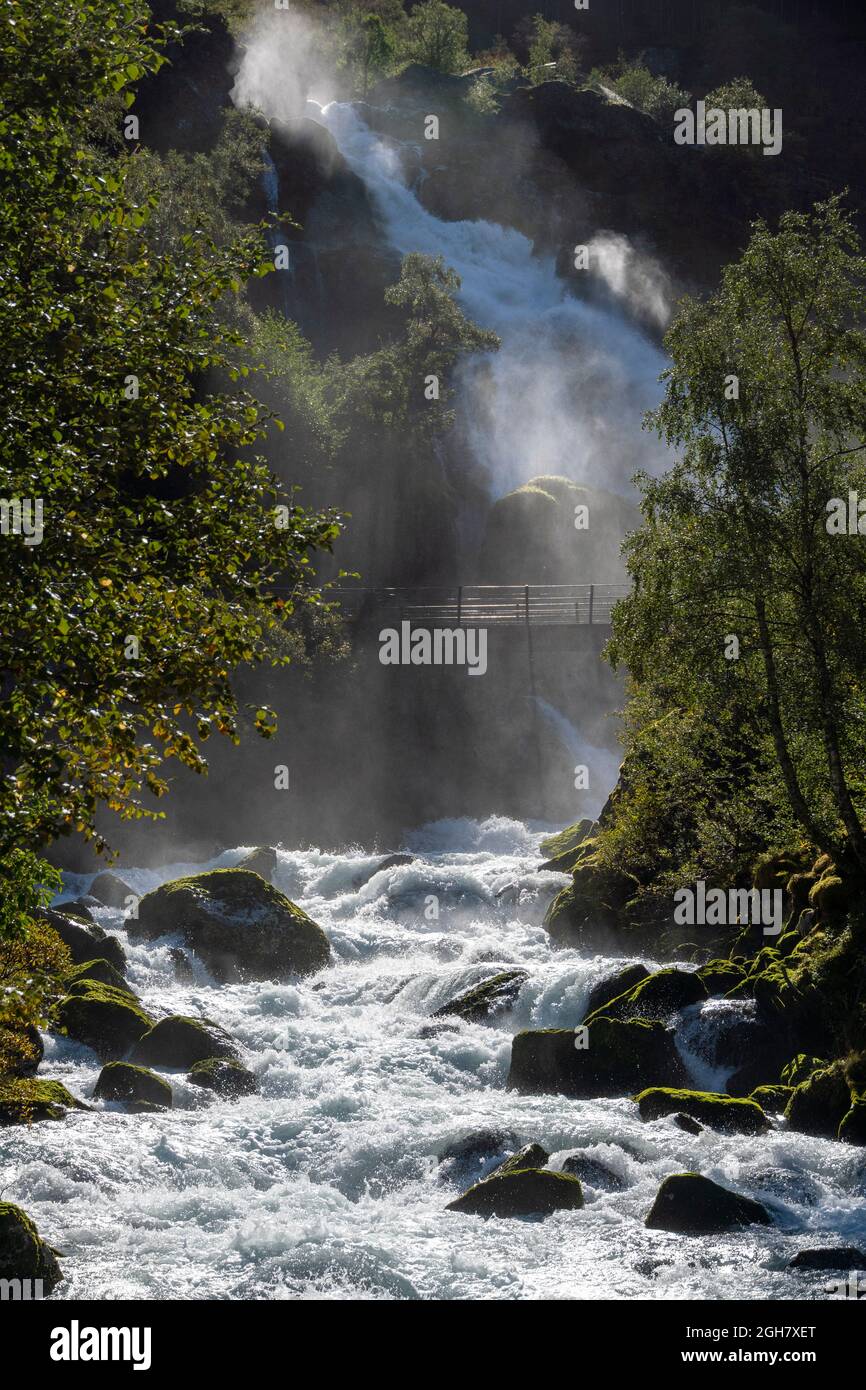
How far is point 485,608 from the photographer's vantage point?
5562 cm

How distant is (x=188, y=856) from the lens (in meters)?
44.3

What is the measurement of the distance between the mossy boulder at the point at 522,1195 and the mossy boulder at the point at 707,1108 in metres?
2.92

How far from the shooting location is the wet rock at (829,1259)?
48.9 feet

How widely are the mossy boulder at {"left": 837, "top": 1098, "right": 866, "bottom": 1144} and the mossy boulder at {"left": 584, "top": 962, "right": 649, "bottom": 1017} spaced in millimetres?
5973

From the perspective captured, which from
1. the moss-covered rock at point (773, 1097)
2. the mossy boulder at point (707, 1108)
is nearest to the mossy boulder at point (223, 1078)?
the mossy boulder at point (707, 1108)

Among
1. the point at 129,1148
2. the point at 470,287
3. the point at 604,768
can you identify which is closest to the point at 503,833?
the point at 604,768

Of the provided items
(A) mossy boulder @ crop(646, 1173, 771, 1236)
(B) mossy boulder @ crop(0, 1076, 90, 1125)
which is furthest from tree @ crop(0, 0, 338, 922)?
(A) mossy boulder @ crop(646, 1173, 771, 1236)

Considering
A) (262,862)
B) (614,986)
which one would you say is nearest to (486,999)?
(614,986)

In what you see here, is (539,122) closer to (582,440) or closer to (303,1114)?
(582,440)

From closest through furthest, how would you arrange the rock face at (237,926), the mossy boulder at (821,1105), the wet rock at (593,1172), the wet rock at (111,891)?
1. the wet rock at (593,1172)
2. the mossy boulder at (821,1105)
3. the rock face at (237,926)
4. the wet rock at (111,891)

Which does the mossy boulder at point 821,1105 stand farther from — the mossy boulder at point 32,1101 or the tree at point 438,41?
the tree at point 438,41

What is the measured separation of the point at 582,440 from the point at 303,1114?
56.1 meters

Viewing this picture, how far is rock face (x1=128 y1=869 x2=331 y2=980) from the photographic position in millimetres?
29531

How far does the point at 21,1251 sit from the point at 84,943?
14.3 m
